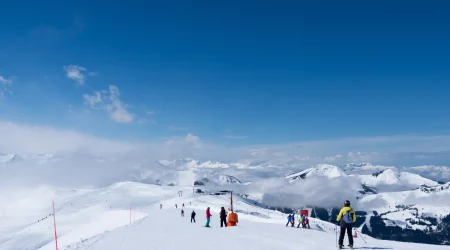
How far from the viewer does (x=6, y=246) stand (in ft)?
347

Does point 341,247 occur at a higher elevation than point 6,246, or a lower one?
higher

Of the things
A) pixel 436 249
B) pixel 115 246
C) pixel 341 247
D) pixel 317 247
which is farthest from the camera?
pixel 115 246

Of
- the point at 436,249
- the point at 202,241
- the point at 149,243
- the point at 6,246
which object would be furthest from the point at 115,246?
the point at 6,246

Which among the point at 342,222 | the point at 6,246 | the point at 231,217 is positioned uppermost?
the point at 342,222

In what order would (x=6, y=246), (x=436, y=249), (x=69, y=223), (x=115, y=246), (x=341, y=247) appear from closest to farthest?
(x=341, y=247), (x=436, y=249), (x=115, y=246), (x=6, y=246), (x=69, y=223)

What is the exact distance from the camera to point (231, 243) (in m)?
19.7

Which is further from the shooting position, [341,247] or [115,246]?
A: [115,246]

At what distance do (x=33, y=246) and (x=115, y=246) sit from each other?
95305 mm

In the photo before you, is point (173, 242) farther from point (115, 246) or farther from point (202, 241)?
point (115, 246)

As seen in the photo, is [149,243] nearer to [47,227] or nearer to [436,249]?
[436,249]

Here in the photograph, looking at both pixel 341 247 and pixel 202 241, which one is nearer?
pixel 341 247

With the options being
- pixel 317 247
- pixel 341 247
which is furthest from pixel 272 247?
pixel 341 247

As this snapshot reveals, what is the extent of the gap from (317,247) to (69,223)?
12168 cm

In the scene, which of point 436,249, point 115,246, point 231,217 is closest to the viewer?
point 436,249
